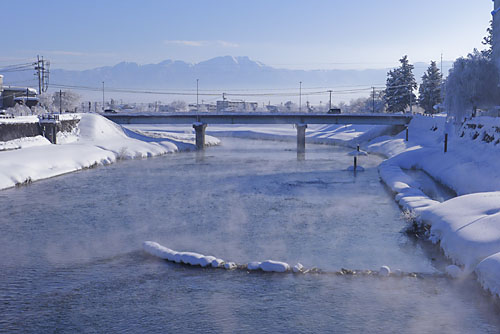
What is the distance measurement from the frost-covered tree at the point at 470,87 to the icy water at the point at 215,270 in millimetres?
27519

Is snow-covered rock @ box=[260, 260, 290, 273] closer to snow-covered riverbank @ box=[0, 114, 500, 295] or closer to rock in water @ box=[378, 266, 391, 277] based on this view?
rock in water @ box=[378, 266, 391, 277]

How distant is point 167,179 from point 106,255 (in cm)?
2557

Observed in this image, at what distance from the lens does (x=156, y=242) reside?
26094mm

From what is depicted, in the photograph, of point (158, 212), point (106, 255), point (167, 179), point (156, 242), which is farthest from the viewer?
point (167, 179)

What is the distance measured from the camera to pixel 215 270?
22016 mm

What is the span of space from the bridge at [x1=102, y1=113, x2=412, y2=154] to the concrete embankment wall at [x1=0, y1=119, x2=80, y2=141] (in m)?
18.1

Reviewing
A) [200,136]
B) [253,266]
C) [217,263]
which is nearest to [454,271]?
[253,266]

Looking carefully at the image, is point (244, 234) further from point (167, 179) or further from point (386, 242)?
point (167, 179)

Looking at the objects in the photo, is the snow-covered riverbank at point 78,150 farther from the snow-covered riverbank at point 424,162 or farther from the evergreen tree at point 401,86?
the evergreen tree at point 401,86

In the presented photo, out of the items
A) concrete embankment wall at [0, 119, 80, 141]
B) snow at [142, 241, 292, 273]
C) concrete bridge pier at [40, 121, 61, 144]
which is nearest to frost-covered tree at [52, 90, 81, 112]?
concrete embankment wall at [0, 119, 80, 141]

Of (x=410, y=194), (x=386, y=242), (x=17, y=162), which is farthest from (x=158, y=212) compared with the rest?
(x=17, y=162)

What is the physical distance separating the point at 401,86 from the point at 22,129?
254 ft

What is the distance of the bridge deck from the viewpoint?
88.5m

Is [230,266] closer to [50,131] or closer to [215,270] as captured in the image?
[215,270]
